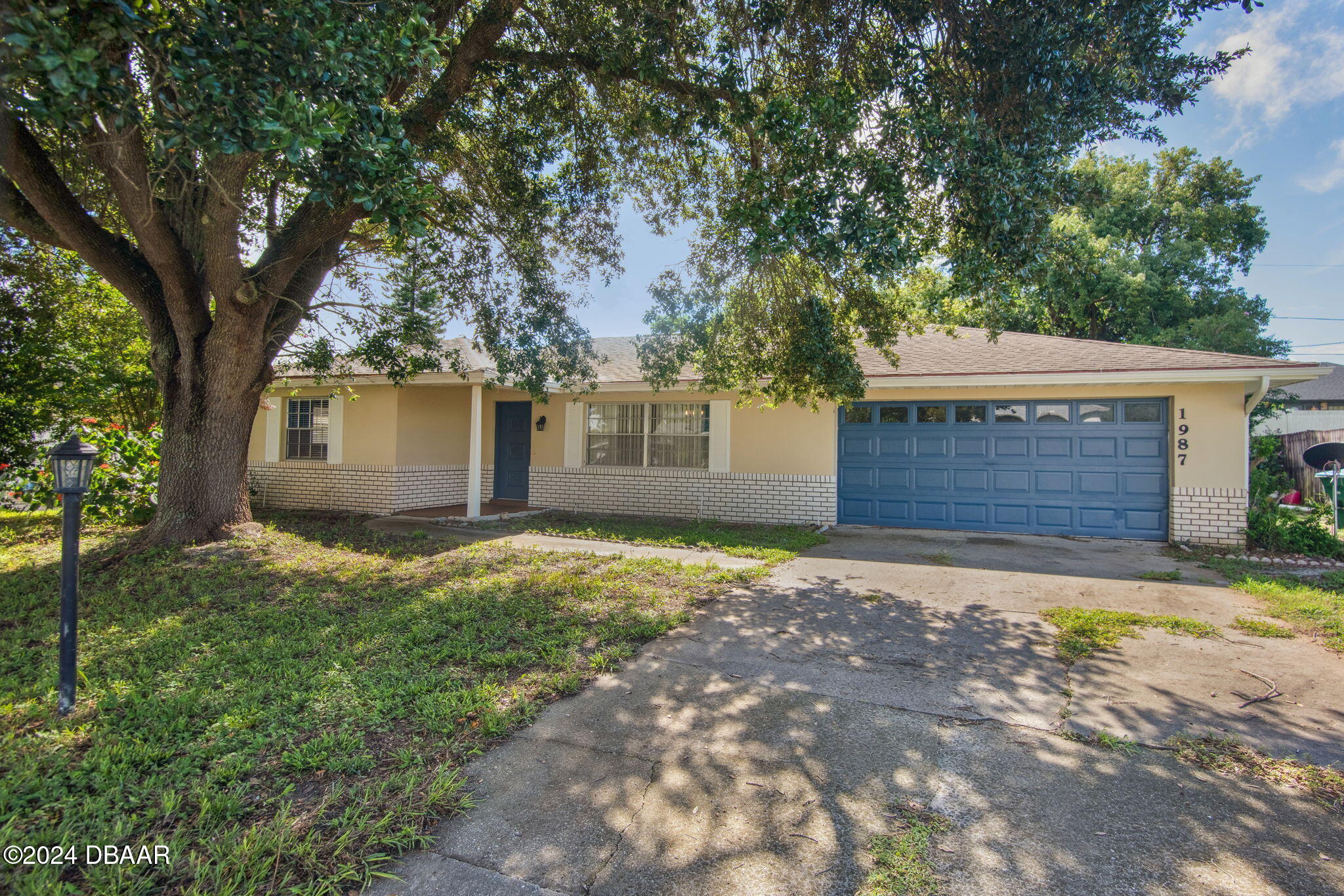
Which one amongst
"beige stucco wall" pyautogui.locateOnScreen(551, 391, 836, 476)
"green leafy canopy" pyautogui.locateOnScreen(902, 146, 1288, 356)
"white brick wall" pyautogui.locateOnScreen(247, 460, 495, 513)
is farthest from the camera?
"green leafy canopy" pyautogui.locateOnScreen(902, 146, 1288, 356)

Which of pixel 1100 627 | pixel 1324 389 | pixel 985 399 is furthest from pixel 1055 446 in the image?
pixel 1324 389

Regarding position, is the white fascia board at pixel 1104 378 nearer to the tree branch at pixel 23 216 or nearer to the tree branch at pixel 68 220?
the tree branch at pixel 68 220

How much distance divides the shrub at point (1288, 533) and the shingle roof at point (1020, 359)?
2.30 metres

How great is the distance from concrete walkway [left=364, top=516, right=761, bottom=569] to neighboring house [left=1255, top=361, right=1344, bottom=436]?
25182 mm

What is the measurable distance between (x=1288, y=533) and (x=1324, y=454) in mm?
7593

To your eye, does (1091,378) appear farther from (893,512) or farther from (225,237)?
(225,237)

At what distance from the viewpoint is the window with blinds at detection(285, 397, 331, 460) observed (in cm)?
1254

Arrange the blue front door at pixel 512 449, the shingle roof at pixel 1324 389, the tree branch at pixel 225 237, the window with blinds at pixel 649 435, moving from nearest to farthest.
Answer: the tree branch at pixel 225 237, the window with blinds at pixel 649 435, the blue front door at pixel 512 449, the shingle roof at pixel 1324 389

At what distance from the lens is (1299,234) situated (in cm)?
1780

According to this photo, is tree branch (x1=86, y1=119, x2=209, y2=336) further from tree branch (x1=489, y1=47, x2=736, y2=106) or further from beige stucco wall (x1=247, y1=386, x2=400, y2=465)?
beige stucco wall (x1=247, y1=386, x2=400, y2=465)

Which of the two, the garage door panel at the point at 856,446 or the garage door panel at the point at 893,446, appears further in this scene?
the garage door panel at the point at 856,446

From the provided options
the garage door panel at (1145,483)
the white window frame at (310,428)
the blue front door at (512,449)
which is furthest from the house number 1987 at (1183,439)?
the white window frame at (310,428)

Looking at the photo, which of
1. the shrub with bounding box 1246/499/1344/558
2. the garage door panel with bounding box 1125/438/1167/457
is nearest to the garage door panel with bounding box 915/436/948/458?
the garage door panel with bounding box 1125/438/1167/457

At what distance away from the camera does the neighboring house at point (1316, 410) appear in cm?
2409
